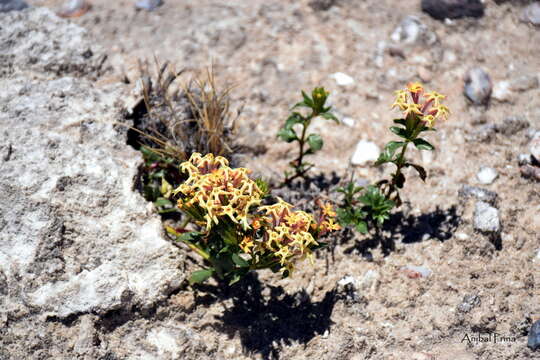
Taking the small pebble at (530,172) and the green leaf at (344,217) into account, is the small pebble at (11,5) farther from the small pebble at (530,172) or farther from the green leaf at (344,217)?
the small pebble at (530,172)

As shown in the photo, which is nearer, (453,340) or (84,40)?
(453,340)

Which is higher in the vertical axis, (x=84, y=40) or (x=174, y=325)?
(x=84, y=40)

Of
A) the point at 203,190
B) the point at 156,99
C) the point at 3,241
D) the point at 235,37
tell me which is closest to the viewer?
the point at 203,190

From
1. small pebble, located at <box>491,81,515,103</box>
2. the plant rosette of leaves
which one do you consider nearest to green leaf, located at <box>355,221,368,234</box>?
the plant rosette of leaves

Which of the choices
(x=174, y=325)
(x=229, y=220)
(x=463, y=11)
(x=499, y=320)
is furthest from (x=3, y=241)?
(x=463, y=11)

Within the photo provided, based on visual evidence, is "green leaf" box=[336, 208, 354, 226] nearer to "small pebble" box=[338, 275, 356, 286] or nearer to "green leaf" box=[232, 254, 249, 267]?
"small pebble" box=[338, 275, 356, 286]

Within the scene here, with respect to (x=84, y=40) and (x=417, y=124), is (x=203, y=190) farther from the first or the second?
(x=84, y=40)

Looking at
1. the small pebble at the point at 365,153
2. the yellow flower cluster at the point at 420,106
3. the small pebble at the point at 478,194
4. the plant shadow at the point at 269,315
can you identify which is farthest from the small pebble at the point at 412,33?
the plant shadow at the point at 269,315
